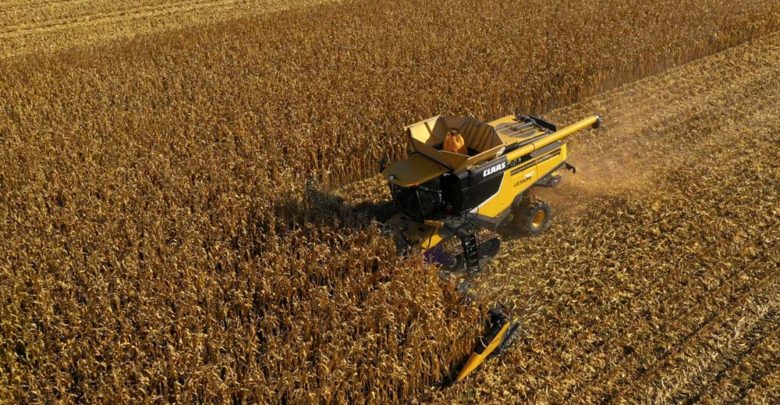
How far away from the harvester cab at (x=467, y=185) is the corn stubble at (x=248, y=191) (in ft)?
2.21

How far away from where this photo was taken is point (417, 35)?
51.9 feet

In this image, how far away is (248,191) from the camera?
877 centimetres

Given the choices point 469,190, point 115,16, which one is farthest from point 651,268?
point 115,16

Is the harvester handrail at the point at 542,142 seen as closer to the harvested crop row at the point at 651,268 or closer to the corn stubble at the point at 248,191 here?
the harvested crop row at the point at 651,268

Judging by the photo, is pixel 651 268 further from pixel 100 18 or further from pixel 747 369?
pixel 100 18

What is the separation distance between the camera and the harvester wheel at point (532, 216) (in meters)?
8.38

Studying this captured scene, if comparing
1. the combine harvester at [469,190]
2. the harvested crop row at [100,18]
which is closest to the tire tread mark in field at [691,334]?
the combine harvester at [469,190]

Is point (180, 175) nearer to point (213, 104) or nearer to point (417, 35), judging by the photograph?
point (213, 104)

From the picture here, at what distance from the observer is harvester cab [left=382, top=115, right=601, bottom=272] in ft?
23.5

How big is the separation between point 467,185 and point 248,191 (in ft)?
11.7

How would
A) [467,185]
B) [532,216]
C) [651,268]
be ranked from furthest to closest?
[532,216]
[651,268]
[467,185]

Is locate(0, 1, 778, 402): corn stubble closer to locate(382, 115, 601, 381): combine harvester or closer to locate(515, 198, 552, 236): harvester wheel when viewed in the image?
locate(382, 115, 601, 381): combine harvester

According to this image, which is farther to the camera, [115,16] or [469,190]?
[115,16]

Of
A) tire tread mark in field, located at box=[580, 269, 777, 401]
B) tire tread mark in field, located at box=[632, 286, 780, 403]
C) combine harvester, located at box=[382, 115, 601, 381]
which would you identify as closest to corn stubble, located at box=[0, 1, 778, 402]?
combine harvester, located at box=[382, 115, 601, 381]
